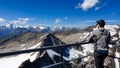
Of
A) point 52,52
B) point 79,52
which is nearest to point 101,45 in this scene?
point 52,52

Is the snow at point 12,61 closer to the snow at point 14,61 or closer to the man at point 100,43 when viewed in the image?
the snow at point 14,61

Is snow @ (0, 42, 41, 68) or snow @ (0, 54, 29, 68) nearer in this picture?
snow @ (0, 42, 41, 68)

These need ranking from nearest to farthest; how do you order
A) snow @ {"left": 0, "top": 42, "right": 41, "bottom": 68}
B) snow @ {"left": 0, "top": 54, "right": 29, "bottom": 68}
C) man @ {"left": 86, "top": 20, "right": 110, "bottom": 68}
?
1. man @ {"left": 86, "top": 20, "right": 110, "bottom": 68}
2. snow @ {"left": 0, "top": 42, "right": 41, "bottom": 68}
3. snow @ {"left": 0, "top": 54, "right": 29, "bottom": 68}

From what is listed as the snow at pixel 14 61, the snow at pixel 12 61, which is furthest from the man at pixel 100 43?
the snow at pixel 12 61

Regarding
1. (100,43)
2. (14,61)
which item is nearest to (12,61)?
(14,61)

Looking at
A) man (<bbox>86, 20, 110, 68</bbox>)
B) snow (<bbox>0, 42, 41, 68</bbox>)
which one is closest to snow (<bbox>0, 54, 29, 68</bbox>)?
snow (<bbox>0, 42, 41, 68</bbox>)

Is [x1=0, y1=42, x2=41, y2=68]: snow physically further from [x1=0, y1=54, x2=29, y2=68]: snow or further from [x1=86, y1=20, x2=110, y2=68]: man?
[x1=86, y1=20, x2=110, y2=68]: man

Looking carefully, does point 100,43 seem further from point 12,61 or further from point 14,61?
point 12,61

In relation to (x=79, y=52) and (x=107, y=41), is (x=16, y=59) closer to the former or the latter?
(x=79, y=52)
